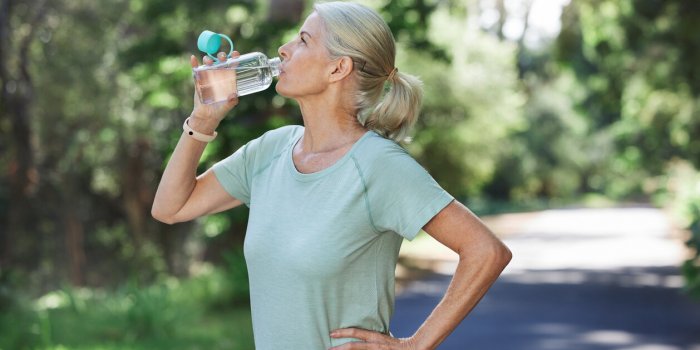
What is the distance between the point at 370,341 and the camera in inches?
105

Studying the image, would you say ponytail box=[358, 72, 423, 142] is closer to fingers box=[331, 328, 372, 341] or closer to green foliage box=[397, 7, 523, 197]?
fingers box=[331, 328, 372, 341]

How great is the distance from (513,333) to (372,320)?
9.93m

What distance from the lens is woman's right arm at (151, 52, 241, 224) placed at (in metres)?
2.91

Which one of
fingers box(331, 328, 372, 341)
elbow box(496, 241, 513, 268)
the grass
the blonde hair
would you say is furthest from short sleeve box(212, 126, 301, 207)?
the grass

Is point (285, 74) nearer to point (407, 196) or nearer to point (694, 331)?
point (407, 196)

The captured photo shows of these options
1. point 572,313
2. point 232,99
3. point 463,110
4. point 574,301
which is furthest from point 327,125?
point 463,110

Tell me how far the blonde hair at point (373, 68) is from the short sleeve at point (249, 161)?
0.26 meters

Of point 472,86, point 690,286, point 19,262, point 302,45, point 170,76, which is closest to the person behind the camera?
point 302,45

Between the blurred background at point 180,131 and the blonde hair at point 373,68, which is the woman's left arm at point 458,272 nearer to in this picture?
the blonde hair at point 373,68

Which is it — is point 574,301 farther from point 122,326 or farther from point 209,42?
point 209,42

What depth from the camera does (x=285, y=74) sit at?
2.78 m

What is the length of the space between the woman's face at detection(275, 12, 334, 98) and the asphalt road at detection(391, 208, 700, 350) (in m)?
8.43

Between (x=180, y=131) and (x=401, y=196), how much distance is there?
9.51 meters

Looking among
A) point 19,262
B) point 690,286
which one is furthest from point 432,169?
point 690,286
